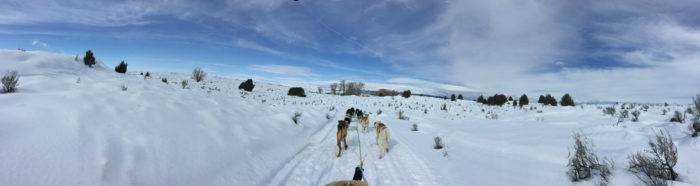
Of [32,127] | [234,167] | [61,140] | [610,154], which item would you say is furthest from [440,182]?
[32,127]

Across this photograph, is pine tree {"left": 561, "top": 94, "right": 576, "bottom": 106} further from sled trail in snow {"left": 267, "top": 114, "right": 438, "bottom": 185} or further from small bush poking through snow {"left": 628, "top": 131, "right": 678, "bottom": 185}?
small bush poking through snow {"left": 628, "top": 131, "right": 678, "bottom": 185}

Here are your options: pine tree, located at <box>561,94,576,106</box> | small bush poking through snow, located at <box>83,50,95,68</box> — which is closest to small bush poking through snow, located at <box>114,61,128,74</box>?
small bush poking through snow, located at <box>83,50,95,68</box>

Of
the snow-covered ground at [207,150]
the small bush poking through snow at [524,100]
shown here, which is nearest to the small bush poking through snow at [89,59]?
the snow-covered ground at [207,150]

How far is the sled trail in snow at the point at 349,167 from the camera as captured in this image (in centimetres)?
652

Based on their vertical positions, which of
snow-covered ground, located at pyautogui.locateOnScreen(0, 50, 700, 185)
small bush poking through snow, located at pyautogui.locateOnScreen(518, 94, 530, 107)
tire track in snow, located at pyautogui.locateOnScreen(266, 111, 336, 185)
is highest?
small bush poking through snow, located at pyautogui.locateOnScreen(518, 94, 530, 107)

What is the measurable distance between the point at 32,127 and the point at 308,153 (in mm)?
5474

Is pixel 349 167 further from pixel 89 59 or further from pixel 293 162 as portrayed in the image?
pixel 89 59

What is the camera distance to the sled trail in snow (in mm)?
6516

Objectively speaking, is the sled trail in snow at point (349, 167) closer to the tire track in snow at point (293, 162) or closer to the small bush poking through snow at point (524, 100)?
the tire track in snow at point (293, 162)

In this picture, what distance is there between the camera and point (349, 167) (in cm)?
766

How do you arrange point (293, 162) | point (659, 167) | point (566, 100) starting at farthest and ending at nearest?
point (566, 100)
point (293, 162)
point (659, 167)

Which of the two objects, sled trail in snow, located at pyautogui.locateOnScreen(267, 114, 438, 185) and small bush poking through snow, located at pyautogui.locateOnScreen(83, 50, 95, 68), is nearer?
sled trail in snow, located at pyautogui.locateOnScreen(267, 114, 438, 185)

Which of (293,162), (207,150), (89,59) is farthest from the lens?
(89,59)

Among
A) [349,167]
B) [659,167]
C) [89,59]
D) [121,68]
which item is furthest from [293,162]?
[121,68]
